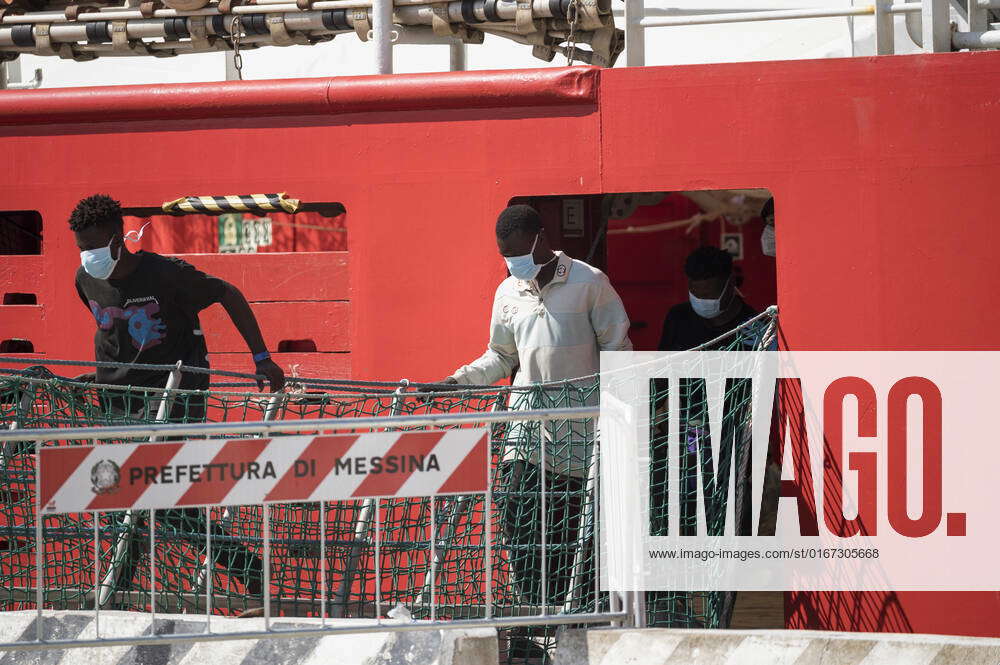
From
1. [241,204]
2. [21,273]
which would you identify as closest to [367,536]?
[241,204]

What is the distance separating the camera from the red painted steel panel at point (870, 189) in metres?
6.43

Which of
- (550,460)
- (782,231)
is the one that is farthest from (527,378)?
(782,231)

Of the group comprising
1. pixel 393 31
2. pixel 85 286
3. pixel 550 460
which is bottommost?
pixel 550 460

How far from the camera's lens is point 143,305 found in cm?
637

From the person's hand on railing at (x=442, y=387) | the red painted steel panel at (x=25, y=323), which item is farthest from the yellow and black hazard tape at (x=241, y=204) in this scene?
the person's hand on railing at (x=442, y=387)

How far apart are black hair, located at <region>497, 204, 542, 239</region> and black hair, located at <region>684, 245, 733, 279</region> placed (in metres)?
1.22

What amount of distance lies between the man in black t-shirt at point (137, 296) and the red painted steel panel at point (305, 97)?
4.00 ft

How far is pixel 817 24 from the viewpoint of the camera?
33.8ft

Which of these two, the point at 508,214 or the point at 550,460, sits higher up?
the point at 508,214

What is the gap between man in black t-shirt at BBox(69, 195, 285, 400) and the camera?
632cm

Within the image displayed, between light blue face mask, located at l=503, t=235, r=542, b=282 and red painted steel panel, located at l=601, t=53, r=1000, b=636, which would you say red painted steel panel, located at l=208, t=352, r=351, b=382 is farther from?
red painted steel panel, located at l=601, t=53, r=1000, b=636

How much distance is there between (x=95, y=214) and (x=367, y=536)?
6.75 feet

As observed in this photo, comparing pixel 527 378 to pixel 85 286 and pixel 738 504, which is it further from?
pixel 85 286

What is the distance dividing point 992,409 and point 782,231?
136cm
